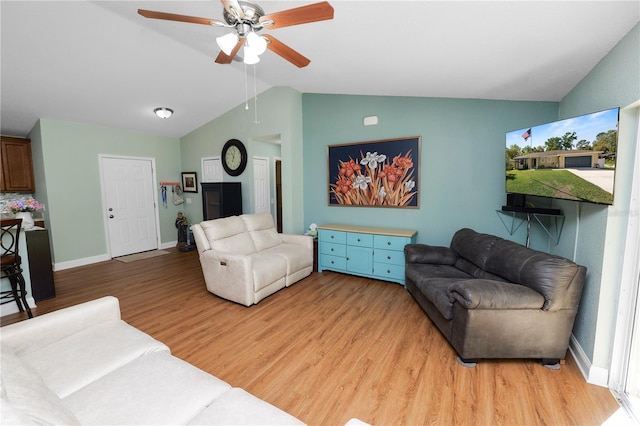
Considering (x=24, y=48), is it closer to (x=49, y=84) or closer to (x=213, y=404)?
(x=49, y=84)

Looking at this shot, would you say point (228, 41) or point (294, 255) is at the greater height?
point (228, 41)

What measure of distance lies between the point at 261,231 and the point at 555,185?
10.8 feet

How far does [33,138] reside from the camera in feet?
14.4

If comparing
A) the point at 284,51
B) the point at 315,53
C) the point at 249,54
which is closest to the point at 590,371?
the point at 284,51

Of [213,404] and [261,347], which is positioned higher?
[213,404]

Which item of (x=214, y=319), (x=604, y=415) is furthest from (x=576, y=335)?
(x=214, y=319)

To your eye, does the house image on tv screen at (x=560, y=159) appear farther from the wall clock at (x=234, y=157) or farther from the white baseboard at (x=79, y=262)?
the white baseboard at (x=79, y=262)

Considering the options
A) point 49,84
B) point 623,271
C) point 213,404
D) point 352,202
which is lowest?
point 213,404

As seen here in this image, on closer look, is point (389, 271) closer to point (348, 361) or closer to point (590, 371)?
point (348, 361)

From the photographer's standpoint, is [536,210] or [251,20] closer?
[251,20]

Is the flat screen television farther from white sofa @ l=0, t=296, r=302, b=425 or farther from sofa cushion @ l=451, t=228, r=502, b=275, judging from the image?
white sofa @ l=0, t=296, r=302, b=425

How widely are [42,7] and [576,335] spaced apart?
5302 millimetres

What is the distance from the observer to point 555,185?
7.01ft

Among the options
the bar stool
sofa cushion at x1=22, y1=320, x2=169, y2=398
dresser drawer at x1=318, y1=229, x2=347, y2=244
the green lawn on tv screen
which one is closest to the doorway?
dresser drawer at x1=318, y1=229, x2=347, y2=244
